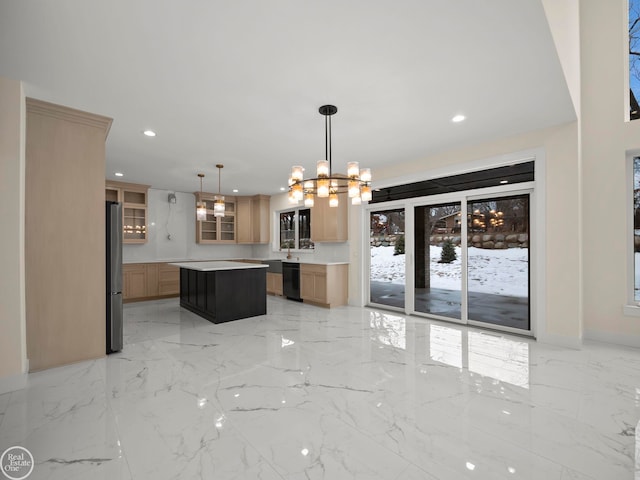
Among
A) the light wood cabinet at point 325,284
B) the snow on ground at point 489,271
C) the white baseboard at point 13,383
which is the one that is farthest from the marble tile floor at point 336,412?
the light wood cabinet at point 325,284

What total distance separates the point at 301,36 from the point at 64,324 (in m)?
3.46

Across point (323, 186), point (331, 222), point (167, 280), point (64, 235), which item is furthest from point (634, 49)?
point (167, 280)

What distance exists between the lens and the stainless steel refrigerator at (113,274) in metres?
3.43

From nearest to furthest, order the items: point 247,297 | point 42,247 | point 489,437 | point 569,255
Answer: point 489,437
point 42,247
point 569,255
point 247,297

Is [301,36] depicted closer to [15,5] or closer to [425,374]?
[15,5]

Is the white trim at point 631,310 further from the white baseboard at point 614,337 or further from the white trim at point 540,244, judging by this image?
the white trim at point 540,244

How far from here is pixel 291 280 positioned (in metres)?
6.69

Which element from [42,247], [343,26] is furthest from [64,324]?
[343,26]

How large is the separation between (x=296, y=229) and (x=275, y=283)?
1.52 meters

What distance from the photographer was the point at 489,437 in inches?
74.7

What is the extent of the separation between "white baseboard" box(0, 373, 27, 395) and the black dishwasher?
4.37 m

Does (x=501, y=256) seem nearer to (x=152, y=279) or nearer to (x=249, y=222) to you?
(x=249, y=222)

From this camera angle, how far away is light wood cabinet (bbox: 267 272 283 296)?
7125 mm

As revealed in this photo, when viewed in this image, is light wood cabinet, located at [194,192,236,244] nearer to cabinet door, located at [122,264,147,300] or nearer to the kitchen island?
cabinet door, located at [122,264,147,300]
